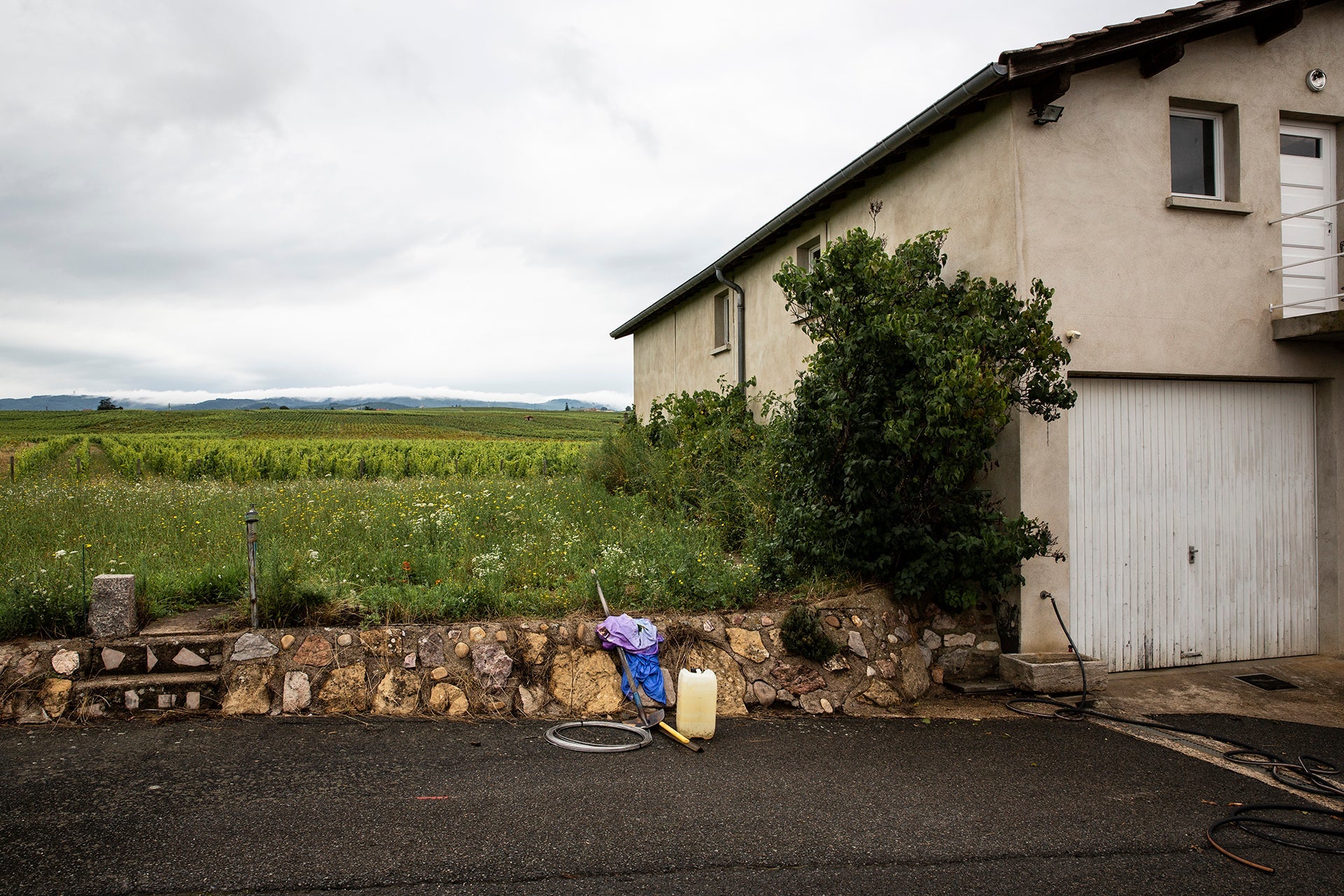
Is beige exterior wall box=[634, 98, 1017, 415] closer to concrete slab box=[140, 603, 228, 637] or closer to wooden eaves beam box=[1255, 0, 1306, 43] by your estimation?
wooden eaves beam box=[1255, 0, 1306, 43]

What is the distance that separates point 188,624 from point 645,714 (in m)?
3.57

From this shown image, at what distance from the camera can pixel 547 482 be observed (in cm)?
1619

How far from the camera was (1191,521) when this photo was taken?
7.63 metres

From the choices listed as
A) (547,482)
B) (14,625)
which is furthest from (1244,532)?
→ (547,482)

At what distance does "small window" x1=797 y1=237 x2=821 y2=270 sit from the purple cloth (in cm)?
640

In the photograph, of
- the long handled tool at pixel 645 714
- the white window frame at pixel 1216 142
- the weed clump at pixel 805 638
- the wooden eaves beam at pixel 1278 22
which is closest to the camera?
the long handled tool at pixel 645 714

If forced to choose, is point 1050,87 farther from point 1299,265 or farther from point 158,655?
point 158,655

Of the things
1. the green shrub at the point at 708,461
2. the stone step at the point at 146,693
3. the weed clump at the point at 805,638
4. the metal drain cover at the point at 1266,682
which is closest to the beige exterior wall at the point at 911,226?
the green shrub at the point at 708,461

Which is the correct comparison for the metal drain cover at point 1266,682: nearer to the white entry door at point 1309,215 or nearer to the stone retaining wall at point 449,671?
the stone retaining wall at point 449,671

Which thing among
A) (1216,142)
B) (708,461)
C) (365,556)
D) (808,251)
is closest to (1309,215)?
(1216,142)

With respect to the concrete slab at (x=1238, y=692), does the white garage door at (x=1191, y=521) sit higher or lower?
higher

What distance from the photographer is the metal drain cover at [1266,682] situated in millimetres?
7070

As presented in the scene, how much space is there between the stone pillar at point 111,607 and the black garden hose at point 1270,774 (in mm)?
6779

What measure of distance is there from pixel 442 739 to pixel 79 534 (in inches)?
237
